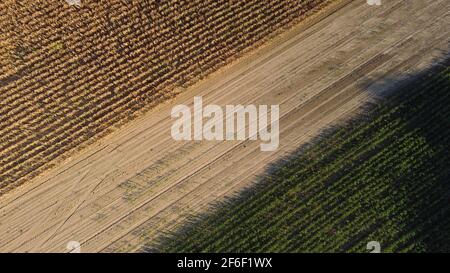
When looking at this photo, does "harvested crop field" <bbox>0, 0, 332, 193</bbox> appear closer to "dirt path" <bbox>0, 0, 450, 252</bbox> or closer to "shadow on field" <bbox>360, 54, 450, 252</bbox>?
"dirt path" <bbox>0, 0, 450, 252</bbox>

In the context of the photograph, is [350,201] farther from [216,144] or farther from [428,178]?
[216,144]

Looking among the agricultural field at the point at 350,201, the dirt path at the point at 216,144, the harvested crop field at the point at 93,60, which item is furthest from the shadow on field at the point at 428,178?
the harvested crop field at the point at 93,60

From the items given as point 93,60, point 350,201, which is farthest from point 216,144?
point 93,60

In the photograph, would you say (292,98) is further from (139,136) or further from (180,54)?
(139,136)

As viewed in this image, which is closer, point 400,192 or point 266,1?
point 400,192
